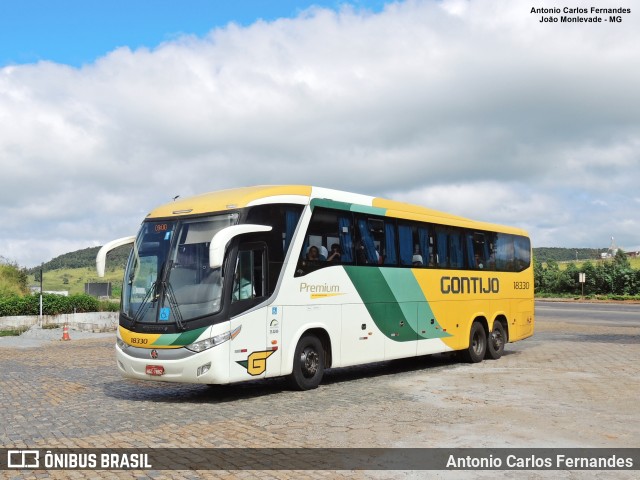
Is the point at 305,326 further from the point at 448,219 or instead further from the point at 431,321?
the point at 448,219

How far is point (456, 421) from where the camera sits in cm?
946

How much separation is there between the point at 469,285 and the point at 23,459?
12260 mm

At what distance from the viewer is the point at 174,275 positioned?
37.5 ft

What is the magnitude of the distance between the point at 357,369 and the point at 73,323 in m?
21.2

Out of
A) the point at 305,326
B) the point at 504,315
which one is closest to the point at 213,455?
the point at 305,326

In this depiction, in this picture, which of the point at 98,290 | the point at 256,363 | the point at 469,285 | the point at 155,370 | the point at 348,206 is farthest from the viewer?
the point at 98,290

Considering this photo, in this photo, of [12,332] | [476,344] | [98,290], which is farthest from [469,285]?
[98,290]

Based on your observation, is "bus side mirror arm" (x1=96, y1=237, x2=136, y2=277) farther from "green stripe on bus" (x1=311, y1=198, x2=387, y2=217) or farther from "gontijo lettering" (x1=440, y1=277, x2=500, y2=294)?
"gontijo lettering" (x1=440, y1=277, x2=500, y2=294)

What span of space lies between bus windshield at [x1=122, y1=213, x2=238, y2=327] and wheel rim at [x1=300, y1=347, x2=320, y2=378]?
2.22m

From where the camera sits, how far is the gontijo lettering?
16772 millimetres

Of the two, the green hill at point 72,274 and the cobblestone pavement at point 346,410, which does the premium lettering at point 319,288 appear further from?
the green hill at point 72,274

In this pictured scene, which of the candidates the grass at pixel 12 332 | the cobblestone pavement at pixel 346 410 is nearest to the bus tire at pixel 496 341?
the cobblestone pavement at pixel 346 410

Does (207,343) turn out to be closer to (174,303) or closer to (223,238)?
(174,303)

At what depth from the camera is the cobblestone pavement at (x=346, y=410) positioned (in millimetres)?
8266
